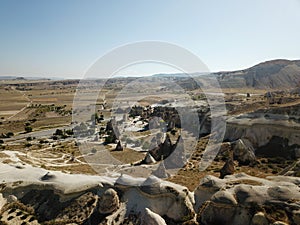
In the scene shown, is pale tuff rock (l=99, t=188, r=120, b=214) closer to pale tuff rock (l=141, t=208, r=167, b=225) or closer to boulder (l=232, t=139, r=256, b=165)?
pale tuff rock (l=141, t=208, r=167, b=225)

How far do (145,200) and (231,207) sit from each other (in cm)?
697

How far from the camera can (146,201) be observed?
2202cm

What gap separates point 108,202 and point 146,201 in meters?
3.15

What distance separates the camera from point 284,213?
1709 cm

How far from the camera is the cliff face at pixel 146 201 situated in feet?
60.6

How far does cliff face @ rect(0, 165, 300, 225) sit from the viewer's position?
18484mm

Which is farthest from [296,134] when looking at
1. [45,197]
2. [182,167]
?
[45,197]

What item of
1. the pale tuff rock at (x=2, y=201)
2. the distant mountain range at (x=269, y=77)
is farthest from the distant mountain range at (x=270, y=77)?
the pale tuff rock at (x=2, y=201)

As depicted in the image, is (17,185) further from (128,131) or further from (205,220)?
(128,131)

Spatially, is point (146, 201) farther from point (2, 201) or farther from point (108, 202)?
point (2, 201)

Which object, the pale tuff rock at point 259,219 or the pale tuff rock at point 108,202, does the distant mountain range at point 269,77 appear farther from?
the pale tuff rock at point 259,219

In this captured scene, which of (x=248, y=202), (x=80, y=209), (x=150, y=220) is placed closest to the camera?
(x=248, y=202)

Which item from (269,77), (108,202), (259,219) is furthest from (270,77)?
(108,202)

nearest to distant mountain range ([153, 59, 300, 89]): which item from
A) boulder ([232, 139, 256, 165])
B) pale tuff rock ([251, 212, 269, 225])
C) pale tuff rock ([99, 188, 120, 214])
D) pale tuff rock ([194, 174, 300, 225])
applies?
boulder ([232, 139, 256, 165])
